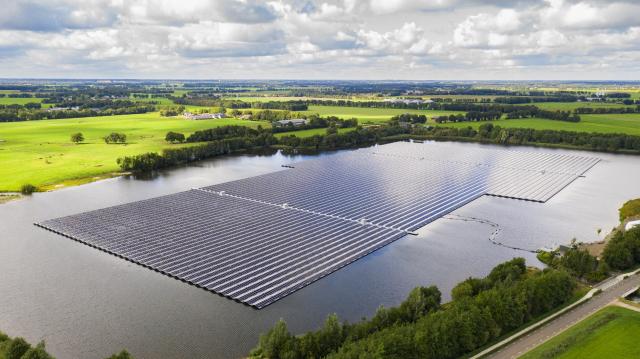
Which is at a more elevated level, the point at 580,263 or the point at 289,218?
the point at 580,263

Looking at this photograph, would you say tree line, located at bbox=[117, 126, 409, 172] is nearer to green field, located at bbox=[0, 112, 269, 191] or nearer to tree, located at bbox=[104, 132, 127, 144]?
green field, located at bbox=[0, 112, 269, 191]

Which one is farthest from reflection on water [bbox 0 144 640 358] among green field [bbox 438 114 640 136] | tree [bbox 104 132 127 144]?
green field [bbox 438 114 640 136]

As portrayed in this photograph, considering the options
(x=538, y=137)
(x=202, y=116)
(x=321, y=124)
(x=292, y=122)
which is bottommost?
(x=538, y=137)

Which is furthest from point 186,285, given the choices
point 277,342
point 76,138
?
point 76,138

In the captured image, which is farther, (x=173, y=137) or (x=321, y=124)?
(x=321, y=124)

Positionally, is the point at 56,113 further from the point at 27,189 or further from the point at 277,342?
the point at 277,342

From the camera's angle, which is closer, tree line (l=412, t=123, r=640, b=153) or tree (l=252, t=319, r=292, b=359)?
tree (l=252, t=319, r=292, b=359)

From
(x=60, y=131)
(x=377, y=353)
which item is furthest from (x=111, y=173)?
(x=377, y=353)

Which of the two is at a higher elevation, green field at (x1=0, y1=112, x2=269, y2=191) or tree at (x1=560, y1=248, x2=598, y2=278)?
green field at (x1=0, y1=112, x2=269, y2=191)
